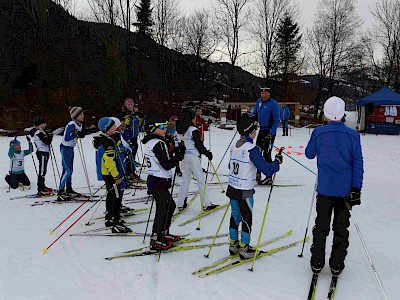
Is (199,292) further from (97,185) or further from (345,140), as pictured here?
(97,185)

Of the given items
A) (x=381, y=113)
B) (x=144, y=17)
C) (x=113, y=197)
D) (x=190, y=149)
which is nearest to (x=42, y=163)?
(x=113, y=197)

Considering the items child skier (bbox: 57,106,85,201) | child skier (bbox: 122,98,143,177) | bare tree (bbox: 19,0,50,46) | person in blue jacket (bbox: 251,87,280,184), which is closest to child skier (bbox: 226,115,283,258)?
person in blue jacket (bbox: 251,87,280,184)

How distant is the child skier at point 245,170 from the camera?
12.8 feet

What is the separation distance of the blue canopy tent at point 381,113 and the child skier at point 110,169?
18533 mm

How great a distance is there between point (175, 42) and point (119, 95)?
988cm

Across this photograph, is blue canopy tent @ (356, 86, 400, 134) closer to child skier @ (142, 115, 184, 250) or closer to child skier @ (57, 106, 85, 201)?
child skier @ (57, 106, 85, 201)

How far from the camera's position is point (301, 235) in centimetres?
507

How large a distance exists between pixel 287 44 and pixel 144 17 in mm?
13898

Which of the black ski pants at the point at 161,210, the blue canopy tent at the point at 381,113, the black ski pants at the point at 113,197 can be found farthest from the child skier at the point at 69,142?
the blue canopy tent at the point at 381,113

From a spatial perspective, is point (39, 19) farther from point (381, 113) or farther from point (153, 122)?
point (153, 122)

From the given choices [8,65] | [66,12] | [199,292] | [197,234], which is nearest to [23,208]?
[197,234]

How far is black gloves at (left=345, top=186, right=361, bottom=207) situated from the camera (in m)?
3.44

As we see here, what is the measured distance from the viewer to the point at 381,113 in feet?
65.0

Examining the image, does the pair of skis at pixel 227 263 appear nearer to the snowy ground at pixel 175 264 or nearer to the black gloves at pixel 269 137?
the snowy ground at pixel 175 264
